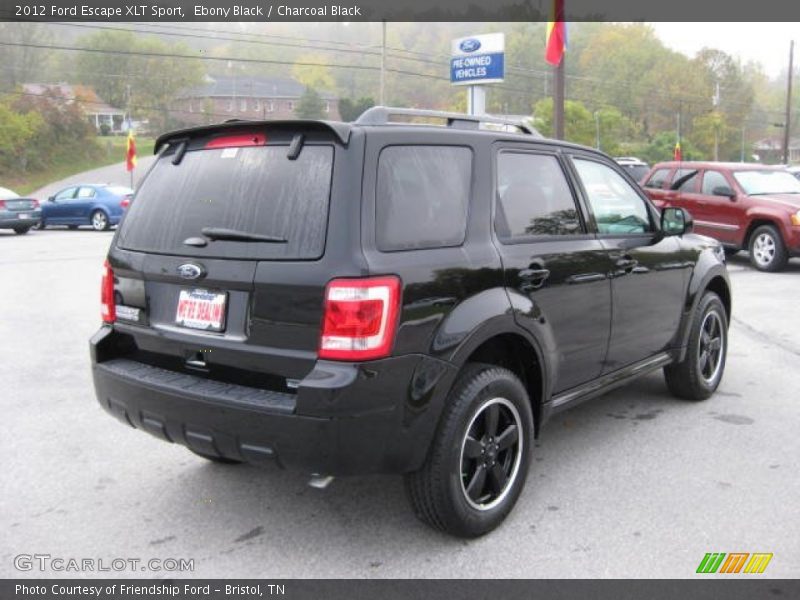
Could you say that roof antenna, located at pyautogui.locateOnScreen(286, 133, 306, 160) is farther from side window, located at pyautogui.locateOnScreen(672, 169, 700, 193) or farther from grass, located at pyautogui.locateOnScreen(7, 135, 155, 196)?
grass, located at pyautogui.locateOnScreen(7, 135, 155, 196)

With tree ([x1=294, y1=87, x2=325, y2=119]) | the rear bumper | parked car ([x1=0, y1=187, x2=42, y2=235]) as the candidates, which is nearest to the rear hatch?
the rear bumper

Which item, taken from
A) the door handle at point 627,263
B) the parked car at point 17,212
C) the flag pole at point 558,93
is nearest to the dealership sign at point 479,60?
the flag pole at point 558,93

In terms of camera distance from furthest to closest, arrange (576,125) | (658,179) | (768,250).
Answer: (576,125) < (658,179) < (768,250)

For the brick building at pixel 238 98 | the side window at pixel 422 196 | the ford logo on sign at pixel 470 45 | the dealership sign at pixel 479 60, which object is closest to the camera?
the side window at pixel 422 196

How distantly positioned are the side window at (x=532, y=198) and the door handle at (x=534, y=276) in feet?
0.62

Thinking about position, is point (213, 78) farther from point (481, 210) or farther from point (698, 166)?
point (481, 210)

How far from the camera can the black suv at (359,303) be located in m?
2.91

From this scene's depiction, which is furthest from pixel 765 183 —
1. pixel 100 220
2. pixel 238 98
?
pixel 238 98

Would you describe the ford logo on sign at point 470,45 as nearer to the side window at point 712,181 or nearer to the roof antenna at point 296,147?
the side window at point 712,181

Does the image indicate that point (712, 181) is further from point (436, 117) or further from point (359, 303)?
point (359, 303)

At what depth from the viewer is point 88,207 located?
22922 millimetres

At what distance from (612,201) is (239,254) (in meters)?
2.51

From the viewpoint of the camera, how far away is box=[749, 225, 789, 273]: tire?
39.3ft

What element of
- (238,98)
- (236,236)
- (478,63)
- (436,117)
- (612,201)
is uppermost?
(238,98)
